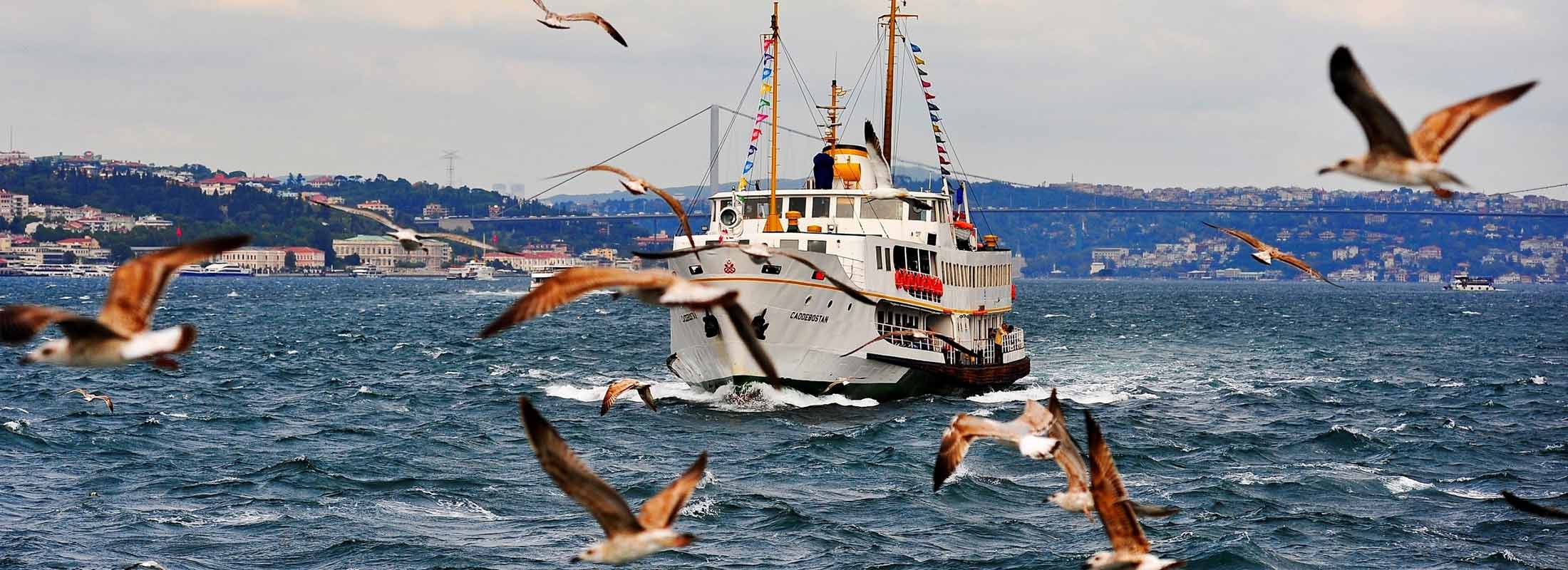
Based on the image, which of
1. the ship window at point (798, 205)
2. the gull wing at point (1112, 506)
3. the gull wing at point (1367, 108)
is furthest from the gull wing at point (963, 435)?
the ship window at point (798, 205)

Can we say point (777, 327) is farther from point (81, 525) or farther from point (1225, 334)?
point (1225, 334)

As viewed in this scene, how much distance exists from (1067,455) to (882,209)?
25.8 metres

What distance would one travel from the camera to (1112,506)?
1235 centimetres

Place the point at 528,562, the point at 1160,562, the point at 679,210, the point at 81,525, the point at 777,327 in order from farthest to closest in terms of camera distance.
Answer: the point at 777,327 → the point at 81,525 → the point at 528,562 → the point at 679,210 → the point at 1160,562

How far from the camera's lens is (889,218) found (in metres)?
39.0

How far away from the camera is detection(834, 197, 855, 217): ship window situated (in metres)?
38.2

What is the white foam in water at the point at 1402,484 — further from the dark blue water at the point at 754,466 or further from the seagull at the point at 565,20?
the seagull at the point at 565,20

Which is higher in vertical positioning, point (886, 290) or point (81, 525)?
point (886, 290)

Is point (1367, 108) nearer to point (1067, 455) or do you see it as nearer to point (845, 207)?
point (1067, 455)

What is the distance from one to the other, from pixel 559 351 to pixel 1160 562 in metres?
51.5

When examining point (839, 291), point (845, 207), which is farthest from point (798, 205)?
point (839, 291)

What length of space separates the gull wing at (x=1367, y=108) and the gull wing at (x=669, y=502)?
14.7 ft

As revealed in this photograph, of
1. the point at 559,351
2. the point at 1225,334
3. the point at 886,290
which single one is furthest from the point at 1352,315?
the point at 886,290

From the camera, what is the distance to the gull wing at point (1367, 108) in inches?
385
